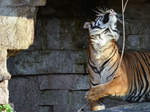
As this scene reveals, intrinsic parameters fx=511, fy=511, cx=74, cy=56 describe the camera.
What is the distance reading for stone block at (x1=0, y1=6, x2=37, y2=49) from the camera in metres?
5.70

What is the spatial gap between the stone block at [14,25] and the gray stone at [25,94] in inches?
70.6

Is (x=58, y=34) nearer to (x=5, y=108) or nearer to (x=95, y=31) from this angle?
(x=95, y=31)

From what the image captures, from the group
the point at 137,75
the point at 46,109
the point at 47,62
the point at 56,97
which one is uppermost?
the point at 47,62

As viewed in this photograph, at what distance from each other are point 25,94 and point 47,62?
572 mm

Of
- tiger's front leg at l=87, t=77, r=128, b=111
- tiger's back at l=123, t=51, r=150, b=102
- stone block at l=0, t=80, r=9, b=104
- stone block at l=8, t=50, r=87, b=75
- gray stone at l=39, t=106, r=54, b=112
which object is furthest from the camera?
gray stone at l=39, t=106, r=54, b=112

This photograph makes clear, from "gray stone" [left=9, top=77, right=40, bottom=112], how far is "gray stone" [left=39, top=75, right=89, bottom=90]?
12cm

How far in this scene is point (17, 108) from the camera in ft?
24.7

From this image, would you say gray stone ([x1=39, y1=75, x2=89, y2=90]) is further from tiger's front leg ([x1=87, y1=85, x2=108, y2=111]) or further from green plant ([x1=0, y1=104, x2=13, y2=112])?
green plant ([x1=0, y1=104, x2=13, y2=112])

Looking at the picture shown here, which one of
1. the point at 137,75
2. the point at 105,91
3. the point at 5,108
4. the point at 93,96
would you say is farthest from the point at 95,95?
the point at 5,108

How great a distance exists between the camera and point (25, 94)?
7.54 m

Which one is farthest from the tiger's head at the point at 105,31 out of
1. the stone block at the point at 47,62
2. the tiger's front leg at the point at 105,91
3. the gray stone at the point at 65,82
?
the gray stone at the point at 65,82

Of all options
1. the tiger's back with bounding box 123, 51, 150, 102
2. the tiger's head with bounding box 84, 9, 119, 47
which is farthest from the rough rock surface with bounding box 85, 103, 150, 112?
the tiger's head with bounding box 84, 9, 119, 47

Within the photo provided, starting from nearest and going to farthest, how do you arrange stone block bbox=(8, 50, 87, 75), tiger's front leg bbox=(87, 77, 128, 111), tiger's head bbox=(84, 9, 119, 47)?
tiger's front leg bbox=(87, 77, 128, 111), tiger's head bbox=(84, 9, 119, 47), stone block bbox=(8, 50, 87, 75)

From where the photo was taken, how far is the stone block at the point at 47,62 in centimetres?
748
